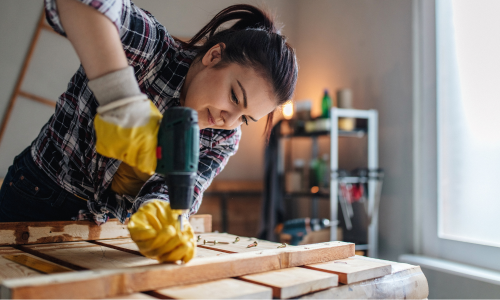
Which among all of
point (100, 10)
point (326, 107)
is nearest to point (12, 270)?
point (100, 10)

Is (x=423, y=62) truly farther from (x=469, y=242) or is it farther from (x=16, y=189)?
(x=16, y=189)

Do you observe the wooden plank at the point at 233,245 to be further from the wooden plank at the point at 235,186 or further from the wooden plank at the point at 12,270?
the wooden plank at the point at 235,186

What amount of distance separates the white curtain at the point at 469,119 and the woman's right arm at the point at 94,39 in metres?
1.81

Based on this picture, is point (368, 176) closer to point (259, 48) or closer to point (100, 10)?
point (259, 48)

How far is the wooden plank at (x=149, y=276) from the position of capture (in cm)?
52

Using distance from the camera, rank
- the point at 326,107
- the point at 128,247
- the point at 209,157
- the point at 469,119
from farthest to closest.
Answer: the point at 326,107, the point at 469,119, the point at 209,157, the point at 128,247

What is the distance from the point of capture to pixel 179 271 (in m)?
0.64

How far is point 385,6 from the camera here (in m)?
2.54

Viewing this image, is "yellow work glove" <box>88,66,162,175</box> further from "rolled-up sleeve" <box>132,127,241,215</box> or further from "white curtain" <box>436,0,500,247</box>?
"white curtain" <box>436,0,500,247</box>

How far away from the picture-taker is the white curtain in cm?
188

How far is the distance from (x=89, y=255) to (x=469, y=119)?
187 cm

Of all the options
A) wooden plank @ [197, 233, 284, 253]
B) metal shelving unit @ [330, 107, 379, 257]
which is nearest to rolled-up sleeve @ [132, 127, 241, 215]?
wooden plank @ [197, 233, 284, 253]

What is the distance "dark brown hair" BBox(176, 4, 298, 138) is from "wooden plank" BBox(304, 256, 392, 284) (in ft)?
1.44

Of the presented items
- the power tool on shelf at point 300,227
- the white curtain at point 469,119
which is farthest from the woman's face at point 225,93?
the power tool on shelf at point 300,227
